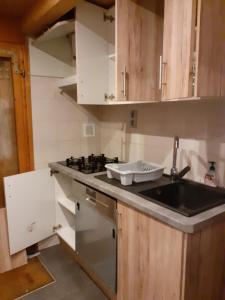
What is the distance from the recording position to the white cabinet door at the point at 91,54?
1835mm

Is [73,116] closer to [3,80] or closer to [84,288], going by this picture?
[3,80]

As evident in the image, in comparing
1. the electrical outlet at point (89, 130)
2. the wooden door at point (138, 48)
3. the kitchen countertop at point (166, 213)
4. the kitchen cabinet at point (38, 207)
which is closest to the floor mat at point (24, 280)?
the kitchen cabinet at point (38, 207)

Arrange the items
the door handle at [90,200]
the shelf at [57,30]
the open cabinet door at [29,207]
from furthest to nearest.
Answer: the open cabinet door at [29,207]
the shelf at [57,30]
the door handle at [90,200]

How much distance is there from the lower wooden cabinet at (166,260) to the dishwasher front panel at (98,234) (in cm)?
8

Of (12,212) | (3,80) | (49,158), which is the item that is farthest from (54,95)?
(12,212)

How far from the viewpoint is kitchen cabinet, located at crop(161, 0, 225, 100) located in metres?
1.10

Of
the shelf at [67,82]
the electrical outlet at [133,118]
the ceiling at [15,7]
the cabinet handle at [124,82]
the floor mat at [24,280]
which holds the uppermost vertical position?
the ceiling at [15,7]

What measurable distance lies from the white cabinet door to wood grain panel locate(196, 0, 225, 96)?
1013 millimetres

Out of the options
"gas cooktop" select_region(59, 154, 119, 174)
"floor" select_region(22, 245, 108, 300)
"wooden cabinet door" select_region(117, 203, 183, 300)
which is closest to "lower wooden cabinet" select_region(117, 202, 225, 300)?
"wooden cabinet door" select_region(117, 203, 183, 300)

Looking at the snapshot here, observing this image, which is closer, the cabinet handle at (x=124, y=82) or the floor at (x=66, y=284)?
the cabinet handle at (x=124, y=82)

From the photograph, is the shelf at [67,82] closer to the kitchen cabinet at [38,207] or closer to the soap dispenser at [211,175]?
the kitchen cabinet at [38,207]

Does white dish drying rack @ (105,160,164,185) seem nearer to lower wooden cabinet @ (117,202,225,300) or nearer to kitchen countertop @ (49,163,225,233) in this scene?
kitchen countertop @ (49,163,225,233)

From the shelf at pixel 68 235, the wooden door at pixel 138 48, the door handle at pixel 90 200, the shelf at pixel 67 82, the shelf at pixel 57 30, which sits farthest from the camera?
the shelf at pixel 68 235

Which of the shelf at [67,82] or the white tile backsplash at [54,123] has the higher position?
the shelf at [67,82]
